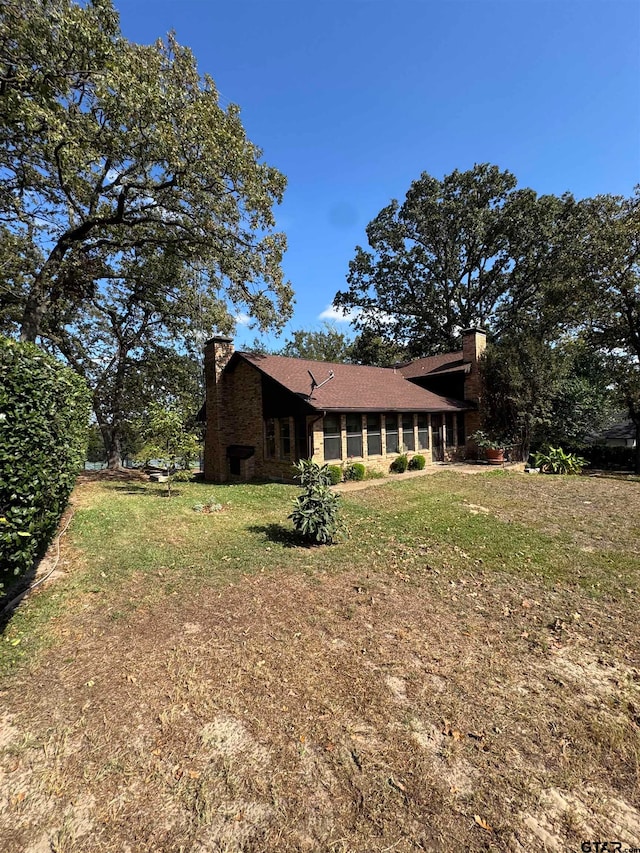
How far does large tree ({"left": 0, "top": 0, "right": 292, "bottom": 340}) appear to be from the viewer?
866 centimetres

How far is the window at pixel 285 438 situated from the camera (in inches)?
570

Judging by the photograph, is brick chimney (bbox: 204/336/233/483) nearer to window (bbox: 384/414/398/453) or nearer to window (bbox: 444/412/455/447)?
window (bbox: 384/414/398/453)

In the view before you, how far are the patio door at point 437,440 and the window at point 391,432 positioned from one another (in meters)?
2.75

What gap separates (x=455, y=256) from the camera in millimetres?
31891

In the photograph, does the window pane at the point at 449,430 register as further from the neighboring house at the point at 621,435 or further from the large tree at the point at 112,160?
the neighboring house at the point at 621,435

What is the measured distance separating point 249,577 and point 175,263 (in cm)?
1406

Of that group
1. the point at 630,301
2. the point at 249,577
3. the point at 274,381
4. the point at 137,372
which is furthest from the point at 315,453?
the point at 630,301

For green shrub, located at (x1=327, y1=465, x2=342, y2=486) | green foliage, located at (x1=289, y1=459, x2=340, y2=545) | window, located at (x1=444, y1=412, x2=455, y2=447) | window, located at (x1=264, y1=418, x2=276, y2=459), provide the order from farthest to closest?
window, located at (x1=444, y1=412, x2=455, y2=447), window, located at (x1=264, y1=418, x2=276, y2=459), green shrub, located at (x1=327, y1=465, x2=342, y2=486), green foliage, located at (x1=289, y1=459, x2=340, y2=545)

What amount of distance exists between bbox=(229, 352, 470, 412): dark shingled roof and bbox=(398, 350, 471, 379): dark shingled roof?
1.87 m

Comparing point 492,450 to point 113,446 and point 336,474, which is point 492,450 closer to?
point 336,474

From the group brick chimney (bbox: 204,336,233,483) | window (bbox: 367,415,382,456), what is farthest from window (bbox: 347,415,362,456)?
brick chimney (bbox: 204,336,233,483)

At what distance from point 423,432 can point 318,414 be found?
6.48 meters

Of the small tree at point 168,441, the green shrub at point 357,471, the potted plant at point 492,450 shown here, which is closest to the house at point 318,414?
the green shrub at point 357,471

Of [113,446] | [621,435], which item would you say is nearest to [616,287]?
[621,435]
